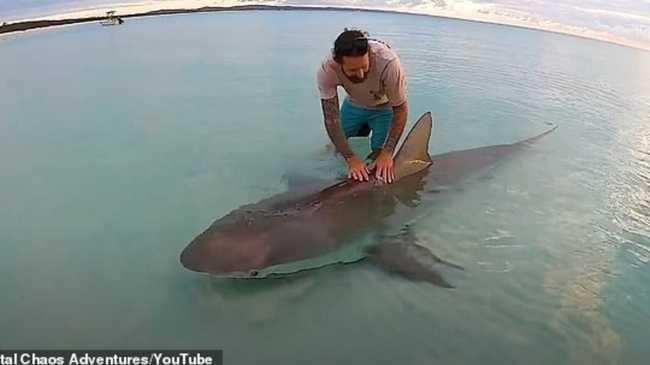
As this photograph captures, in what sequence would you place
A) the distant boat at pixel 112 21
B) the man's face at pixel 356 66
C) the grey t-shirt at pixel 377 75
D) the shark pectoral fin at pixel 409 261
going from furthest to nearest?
the distant boat at pixel 112 21 → the grey t-shirt at pixel 377 75 → the man's face at pixel 356 66 → the shark pectoral fin at pixel 409 261

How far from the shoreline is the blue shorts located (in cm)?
383

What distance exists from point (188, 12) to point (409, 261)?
586 centimetres

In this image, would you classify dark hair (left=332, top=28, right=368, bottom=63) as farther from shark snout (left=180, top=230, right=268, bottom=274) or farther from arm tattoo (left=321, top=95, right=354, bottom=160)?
shark snout (left=180, top=230, right=268, bottom=274)

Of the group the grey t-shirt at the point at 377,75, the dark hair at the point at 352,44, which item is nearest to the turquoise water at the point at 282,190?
the grey t-shirt at the point at 377,75

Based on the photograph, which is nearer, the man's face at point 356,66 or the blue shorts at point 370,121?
the man's face at point 356,66

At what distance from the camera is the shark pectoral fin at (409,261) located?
2.58 meters

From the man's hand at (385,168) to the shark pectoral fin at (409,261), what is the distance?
1.27ft

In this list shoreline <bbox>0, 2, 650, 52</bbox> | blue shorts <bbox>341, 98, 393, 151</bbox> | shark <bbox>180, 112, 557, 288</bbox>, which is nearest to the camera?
shark <bbox>180, 112, 557, 288</bbox>

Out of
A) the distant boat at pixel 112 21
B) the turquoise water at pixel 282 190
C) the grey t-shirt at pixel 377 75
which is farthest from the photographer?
the distant boat at pixel 112 21

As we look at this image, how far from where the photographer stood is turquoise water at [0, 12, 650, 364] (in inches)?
88.7
